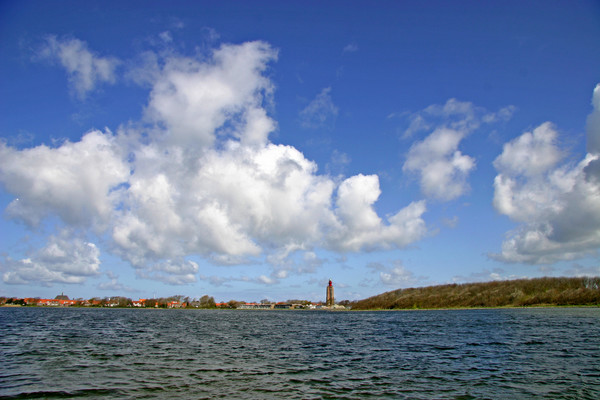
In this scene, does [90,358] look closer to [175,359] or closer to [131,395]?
[175,359]

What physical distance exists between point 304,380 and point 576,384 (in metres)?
16.0

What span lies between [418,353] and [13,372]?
32525 mm

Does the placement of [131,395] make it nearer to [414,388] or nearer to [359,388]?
[359,388]

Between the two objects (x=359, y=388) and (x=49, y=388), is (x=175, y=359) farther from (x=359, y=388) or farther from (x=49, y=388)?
(x=359, y=388)

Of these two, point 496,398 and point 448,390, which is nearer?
point 496,398

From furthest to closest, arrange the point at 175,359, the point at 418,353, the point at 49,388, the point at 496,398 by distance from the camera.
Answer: the point at 418,353 < the point at 175,359 < the point at 49,388 < the point at 496,398

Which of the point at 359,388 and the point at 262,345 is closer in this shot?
the point at 359,388

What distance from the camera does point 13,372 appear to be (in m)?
24.0

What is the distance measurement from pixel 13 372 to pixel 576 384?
35317 millimetres

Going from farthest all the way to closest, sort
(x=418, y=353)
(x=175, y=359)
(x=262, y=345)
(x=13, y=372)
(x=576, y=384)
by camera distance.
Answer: (x=262, y=345) → (x=418, y=353) → (x=175, y=359) → (x=13, y=372) → (x=576, y=384)

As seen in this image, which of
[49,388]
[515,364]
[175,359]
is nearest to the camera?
[49,388]

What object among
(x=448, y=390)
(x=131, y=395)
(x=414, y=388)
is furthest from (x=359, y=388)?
(x=131, y=395)

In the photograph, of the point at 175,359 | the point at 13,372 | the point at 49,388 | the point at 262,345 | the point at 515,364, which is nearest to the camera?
the point at 49,388

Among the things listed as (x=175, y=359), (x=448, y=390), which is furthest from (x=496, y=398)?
(x=175, y=359)
